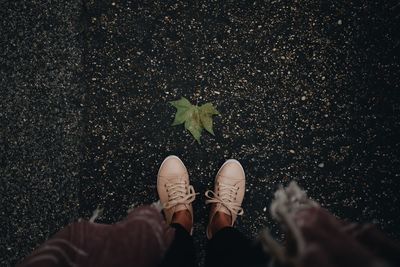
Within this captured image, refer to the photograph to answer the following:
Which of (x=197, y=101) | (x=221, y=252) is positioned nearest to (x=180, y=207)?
(x=221, y=252)

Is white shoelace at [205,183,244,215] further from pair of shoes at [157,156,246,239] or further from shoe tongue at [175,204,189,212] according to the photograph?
shoe tongue at [175,204,189,212]

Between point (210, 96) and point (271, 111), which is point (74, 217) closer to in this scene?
point (210, 96)

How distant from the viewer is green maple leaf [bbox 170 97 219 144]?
1.89 m

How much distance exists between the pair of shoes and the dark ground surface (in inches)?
2.4

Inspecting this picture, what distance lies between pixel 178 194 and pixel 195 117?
0.43 meters

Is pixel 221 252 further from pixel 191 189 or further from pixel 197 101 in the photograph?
pixel 197 101

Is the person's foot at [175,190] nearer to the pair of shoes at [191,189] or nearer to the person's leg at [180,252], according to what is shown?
the pair of shoes at [191,189]

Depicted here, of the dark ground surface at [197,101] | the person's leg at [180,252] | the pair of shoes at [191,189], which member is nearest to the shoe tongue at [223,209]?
the pair of shoes at [191,189]

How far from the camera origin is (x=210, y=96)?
193cm

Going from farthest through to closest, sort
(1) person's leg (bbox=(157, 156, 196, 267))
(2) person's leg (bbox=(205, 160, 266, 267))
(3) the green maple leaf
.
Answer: (3) the green maple leaf → (1) person's leg (bbox=(157, 156, 196, 267)) → (2) person's leg (bbox=(205, 160, 266, 267))

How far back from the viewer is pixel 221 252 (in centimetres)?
145

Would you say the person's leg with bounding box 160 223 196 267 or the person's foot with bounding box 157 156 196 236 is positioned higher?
the person's foot with bounding box 157 156 196 236

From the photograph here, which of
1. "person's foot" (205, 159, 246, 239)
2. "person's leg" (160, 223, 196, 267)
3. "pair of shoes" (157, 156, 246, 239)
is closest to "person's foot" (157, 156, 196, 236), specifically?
"pair of shoes" (157, 156, 246, 239)

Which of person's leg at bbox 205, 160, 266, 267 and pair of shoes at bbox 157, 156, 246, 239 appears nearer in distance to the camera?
person's leg at bbox 205, 160, 266, 267
